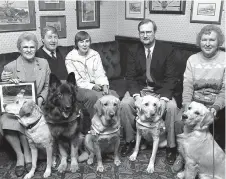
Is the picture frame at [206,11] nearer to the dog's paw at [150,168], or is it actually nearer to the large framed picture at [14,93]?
the dog's paw at [150,168]

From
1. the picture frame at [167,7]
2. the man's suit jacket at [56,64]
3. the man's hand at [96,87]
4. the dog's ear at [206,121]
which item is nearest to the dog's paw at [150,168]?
the dog's ear at [206,121]

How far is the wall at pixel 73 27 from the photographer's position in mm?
3708

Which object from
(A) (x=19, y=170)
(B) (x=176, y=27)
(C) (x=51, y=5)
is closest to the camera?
(A) (x=19, y=170)

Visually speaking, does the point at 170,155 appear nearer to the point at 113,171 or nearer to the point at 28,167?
the point at 113,171

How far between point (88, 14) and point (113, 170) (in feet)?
8.87

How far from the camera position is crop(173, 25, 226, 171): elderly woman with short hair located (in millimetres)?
2639

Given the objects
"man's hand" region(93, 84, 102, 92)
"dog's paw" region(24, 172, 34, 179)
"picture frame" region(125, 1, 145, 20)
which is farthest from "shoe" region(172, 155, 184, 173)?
"picture frame" region(125, 1, 145, 20)

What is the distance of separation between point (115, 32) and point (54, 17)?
4.08ft

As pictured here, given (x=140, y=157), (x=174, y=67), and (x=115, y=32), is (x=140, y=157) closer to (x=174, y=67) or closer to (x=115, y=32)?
(x=174, y=67)

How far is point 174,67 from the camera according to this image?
10.3ft

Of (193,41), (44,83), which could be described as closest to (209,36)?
(193,41)

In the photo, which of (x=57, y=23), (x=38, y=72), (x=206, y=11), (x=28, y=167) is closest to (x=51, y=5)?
(x=57, y=23)

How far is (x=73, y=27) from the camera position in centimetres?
429

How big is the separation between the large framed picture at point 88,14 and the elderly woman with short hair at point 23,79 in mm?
1578
